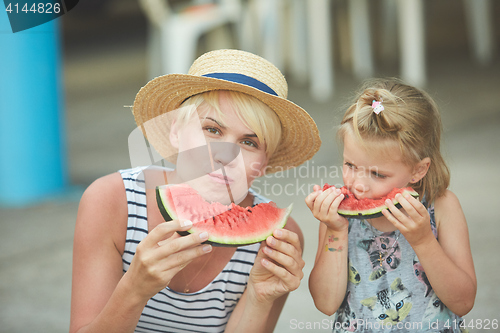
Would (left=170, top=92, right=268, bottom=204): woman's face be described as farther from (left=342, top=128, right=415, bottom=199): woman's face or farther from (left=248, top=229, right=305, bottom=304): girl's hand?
(left=342, top=128, right=415, bottom=199): woman's face

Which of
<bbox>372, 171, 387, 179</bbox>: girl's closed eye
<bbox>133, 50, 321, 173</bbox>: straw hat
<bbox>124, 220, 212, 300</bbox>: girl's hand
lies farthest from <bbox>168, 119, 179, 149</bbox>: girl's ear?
<bbox>372, 171, 387, 179</bbox>: girl's closed eye

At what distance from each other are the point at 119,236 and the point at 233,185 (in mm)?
568

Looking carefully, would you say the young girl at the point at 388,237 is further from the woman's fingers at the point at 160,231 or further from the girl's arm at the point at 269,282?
the woman's fingers at the point at 160,231

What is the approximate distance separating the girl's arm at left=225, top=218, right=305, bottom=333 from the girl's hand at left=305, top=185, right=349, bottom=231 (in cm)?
17

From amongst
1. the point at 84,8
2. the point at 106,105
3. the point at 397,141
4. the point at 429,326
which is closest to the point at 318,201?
the point at 397,141

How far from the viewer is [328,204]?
2104 mm

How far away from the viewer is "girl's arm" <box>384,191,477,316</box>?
202cm

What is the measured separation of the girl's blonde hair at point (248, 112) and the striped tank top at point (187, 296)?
458mm

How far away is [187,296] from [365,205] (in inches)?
34.7

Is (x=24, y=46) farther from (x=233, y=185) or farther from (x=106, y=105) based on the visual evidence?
(x=106, y=105)

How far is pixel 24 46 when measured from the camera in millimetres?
5289

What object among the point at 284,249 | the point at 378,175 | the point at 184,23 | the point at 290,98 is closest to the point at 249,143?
the point at 284,249

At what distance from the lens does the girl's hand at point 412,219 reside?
2002 mm

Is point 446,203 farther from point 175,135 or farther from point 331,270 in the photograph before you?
point 175,135
